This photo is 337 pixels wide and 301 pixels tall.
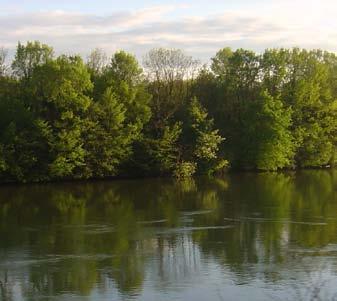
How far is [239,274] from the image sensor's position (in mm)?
16609

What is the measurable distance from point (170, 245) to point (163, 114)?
1286 inches

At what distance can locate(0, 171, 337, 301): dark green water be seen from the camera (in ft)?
50.3

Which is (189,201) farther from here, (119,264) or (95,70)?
(95,70)

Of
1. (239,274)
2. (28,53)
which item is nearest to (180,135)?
(28,53)

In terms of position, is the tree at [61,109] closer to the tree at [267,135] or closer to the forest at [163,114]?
the forest at [163,114]

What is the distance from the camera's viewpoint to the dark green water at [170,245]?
15328 mm

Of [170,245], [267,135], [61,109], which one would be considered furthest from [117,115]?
[170,245]

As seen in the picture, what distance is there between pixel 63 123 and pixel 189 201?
1601cm

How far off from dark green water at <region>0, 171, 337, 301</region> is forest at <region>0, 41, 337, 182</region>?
8.53 m

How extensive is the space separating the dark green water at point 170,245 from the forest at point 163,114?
853cm

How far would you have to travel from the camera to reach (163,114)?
174ft

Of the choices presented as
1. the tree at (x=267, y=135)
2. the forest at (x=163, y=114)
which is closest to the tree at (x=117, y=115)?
the forest at (x=163, y=114)

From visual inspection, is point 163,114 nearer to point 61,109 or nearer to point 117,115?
point 117,115

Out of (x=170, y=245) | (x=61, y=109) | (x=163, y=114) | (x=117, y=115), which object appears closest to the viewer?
(x=170, y=245)
